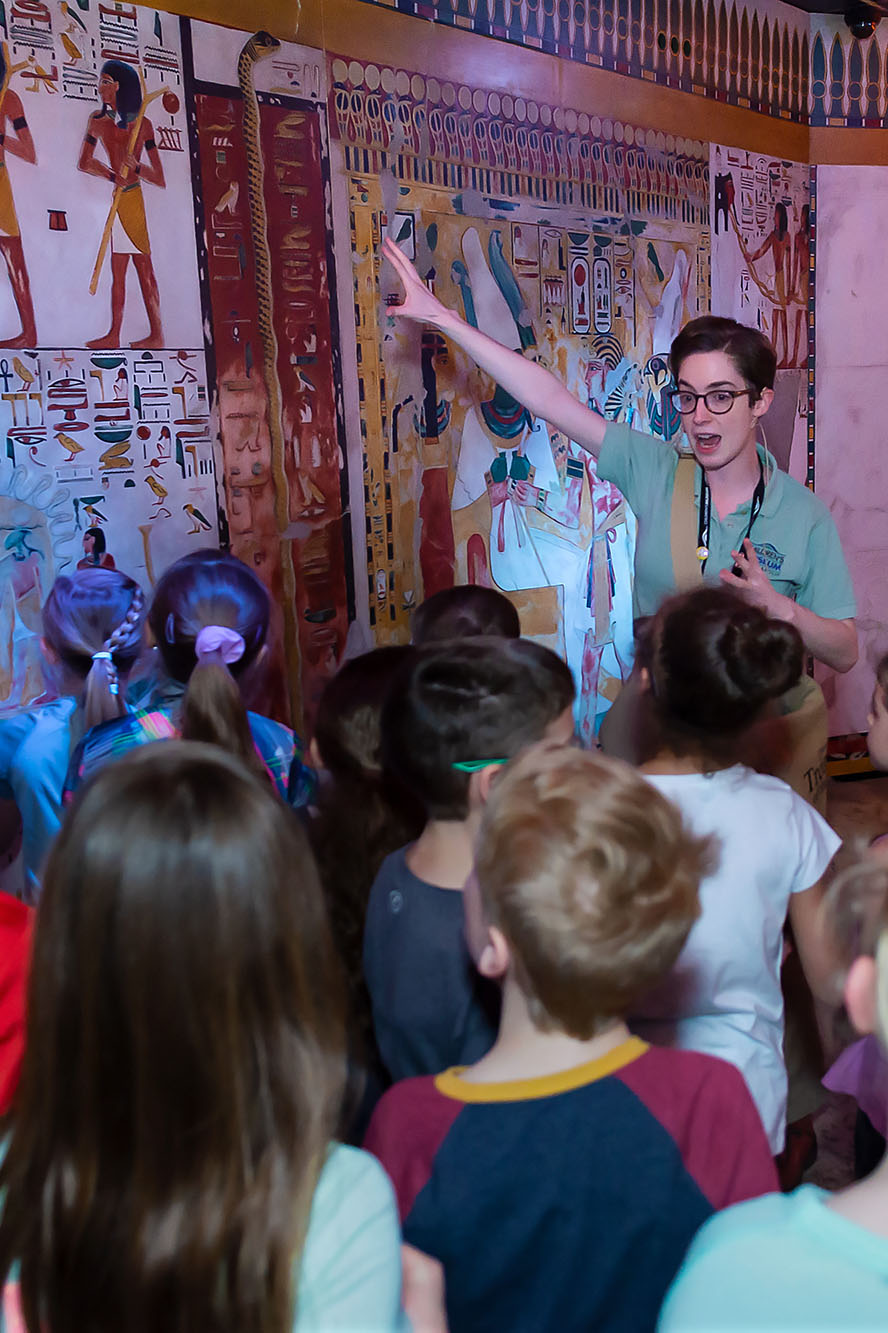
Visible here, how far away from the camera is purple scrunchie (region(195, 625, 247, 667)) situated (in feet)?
7.04

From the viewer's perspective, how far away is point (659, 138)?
4.84m

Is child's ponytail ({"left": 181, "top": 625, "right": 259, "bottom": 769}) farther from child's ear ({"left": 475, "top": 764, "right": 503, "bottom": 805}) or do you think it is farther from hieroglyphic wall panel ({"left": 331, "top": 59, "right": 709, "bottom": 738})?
hieroglyphic wall panel ({"left": 331, "top": 59, "right": 709, "bottom": 738})

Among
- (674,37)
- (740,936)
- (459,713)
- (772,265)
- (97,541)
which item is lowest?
(740,936)

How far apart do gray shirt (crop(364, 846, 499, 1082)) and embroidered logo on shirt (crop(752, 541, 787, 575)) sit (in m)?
1.68

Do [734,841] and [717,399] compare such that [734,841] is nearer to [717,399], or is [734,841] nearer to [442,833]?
[442,833]

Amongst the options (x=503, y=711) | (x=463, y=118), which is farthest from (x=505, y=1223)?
(x=463, y=118)

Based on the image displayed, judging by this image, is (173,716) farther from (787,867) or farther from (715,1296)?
(715,1296)

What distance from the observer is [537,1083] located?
1.21 metres

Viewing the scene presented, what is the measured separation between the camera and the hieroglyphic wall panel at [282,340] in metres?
3.21

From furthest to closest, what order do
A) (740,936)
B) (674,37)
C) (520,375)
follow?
1. (674,37)
2. (520,375)
3. (740,936)

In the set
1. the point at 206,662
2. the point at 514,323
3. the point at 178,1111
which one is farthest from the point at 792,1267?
the point at 514,323

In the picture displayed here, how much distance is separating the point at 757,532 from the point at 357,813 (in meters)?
1.54

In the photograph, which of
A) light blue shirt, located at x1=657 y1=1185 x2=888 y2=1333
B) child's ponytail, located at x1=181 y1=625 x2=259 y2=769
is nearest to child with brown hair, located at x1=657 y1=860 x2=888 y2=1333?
light blue shirt, located at x1=657 y1=1185 x2=888 y2=1333

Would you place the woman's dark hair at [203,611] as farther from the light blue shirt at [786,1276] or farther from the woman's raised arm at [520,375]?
the light blue shirt at [786,1276]
